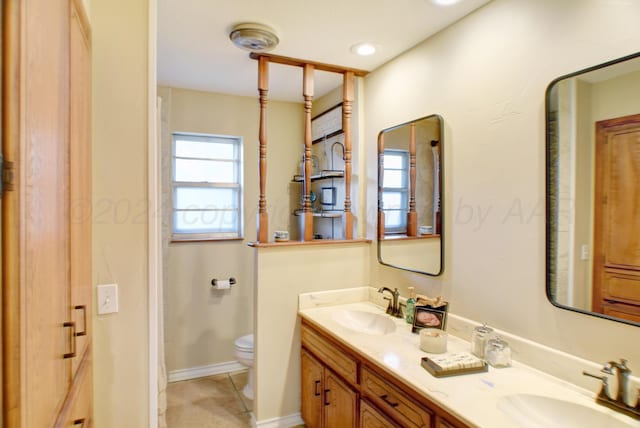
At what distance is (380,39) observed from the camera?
6.91 ft

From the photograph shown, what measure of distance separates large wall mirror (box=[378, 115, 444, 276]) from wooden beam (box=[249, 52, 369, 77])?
1.75 feet

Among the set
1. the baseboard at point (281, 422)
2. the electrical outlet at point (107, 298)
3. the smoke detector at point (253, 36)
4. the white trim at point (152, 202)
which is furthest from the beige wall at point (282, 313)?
the smoke detector at point (253, 36)

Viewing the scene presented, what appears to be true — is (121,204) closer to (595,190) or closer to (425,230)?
(425,230)

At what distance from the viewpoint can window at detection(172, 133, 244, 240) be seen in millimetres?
3248

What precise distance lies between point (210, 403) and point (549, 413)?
2.41 meters

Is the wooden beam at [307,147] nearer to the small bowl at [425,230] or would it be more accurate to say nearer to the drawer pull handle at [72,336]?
the small bowl at [425,230]

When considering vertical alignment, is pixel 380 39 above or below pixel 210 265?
above

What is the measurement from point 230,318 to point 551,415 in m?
2.66

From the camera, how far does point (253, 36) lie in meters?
1.99

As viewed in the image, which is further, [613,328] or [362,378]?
[362,378]

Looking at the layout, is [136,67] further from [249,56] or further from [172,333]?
[172,333]

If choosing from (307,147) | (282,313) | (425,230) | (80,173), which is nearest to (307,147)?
(307,147)

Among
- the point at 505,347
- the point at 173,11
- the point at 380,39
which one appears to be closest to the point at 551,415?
the point at 505,347

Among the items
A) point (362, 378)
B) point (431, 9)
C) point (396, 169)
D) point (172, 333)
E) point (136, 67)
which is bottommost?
point (172, 333)
